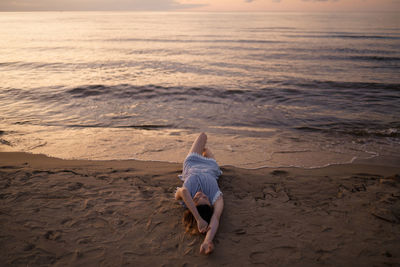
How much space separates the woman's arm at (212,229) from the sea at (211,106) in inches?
73.1

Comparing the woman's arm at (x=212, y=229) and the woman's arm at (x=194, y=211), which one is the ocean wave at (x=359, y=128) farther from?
the woman's arm at (x=194, y=211)

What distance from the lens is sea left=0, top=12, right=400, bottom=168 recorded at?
6352 mm

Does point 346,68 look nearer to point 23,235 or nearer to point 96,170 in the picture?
point 96,170

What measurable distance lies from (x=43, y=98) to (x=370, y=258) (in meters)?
12.8

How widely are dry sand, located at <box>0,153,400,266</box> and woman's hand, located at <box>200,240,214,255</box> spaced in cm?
7

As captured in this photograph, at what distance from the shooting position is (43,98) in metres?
11.5

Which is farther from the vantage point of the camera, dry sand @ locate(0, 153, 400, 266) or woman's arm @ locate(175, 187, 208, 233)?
woman's arm @ locate(175, 187, 208, 233)

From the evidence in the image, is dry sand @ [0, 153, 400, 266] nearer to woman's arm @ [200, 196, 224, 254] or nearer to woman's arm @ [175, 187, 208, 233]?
woman's arm @ [200, 196, 224, 254]

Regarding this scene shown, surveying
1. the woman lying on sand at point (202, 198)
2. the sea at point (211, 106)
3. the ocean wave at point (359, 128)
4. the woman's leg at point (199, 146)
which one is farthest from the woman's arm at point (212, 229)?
the ocean wave at point (359, 128)

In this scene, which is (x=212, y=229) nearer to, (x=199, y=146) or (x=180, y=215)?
(x=180, y=215)

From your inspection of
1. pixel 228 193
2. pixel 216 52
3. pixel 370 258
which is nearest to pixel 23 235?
pixel 228 193

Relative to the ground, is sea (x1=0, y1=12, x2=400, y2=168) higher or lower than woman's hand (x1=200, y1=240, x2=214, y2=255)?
higher

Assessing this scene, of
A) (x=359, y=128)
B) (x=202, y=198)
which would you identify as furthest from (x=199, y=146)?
(x=359, y=128)

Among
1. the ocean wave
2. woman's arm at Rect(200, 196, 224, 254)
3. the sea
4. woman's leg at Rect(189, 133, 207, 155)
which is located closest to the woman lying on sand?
woman's arm at Rect(200, 196, 224, 254)
